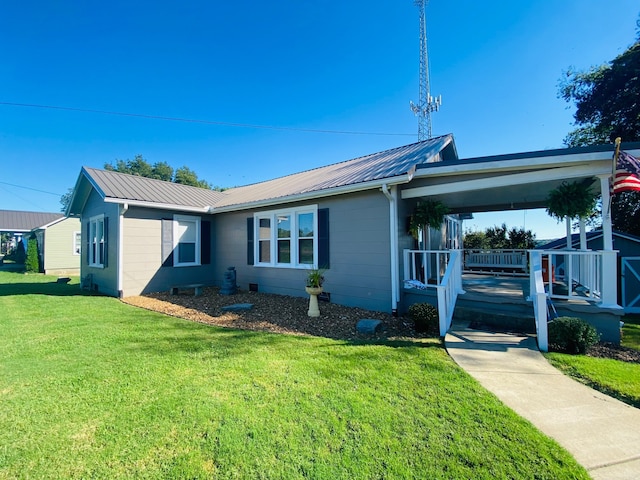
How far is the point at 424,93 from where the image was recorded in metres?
14.8

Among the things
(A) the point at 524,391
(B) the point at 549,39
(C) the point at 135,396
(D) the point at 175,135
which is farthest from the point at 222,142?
(A) the point at 524,391

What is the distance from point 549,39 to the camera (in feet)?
34.0

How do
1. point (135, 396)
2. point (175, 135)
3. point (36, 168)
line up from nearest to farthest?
point (135, 396) → point (175, 135) → point (36, 168)

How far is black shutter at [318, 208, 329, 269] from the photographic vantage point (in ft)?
25.1

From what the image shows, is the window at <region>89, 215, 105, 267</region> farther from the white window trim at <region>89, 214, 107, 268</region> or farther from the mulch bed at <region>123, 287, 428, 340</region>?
the mulch bed at <region>123, 287, 428, 340</region>

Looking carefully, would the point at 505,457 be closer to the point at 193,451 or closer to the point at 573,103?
the point at 193,451

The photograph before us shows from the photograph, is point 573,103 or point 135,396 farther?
point 573,103

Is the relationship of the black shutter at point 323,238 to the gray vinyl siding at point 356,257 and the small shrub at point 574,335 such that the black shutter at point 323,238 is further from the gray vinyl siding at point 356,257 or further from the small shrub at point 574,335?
the small shrub at point 574,335

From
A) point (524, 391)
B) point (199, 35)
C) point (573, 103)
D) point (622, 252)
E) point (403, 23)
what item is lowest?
point (524, 391)

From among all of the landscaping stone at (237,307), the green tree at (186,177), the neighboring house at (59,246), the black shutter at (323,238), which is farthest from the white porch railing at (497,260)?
the green tree at (186,177)

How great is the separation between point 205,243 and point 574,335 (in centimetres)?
1030

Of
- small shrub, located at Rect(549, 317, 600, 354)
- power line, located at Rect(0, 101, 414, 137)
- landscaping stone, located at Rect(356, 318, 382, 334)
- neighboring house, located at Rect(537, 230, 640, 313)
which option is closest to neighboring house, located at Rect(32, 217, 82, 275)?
power line, located at Rect(0, 101, 414, 137)

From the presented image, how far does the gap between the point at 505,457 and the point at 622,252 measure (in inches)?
421

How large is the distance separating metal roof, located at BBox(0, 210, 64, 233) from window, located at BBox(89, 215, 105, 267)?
17.5 m
